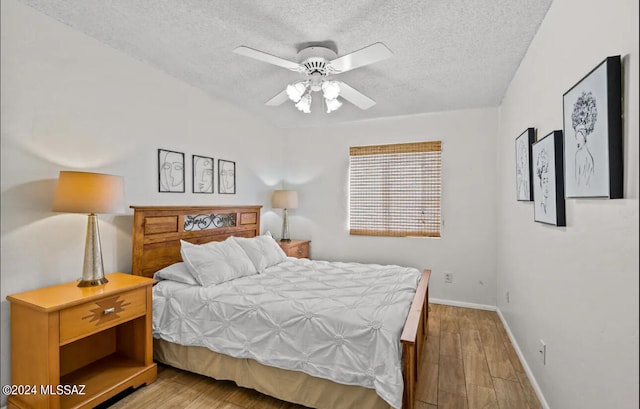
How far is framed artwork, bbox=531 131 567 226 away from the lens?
1.70m

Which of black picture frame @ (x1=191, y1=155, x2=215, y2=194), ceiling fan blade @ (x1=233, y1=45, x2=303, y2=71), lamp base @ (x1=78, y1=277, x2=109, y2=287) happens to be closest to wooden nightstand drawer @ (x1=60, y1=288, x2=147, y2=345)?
lamp base @ (x1=78, y1=277, x2=109, y2=287)

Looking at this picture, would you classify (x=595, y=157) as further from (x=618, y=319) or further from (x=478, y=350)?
(x=478, y=350)

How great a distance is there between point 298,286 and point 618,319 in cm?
196

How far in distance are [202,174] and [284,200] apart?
A: 52.1 inches

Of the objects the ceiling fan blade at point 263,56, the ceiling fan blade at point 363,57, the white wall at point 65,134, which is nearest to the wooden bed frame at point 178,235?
the white wall at point 65,134

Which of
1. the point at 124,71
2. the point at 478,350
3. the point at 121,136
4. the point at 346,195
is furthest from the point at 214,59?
the point at 478,350

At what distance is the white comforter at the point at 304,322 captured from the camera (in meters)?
1.76

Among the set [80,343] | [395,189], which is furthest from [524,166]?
[80,343]

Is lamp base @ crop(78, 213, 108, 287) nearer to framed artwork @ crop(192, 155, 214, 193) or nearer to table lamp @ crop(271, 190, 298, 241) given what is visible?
framed artwork @ crop(192, 155, 214, 193)

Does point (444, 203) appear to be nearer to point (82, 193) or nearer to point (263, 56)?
point (263, 56)

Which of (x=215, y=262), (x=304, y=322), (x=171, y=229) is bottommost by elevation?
(x=304, y=322)

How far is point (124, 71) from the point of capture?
103 inches

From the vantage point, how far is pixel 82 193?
1.97m

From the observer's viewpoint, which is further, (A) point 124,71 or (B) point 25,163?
(A) point 124,71
